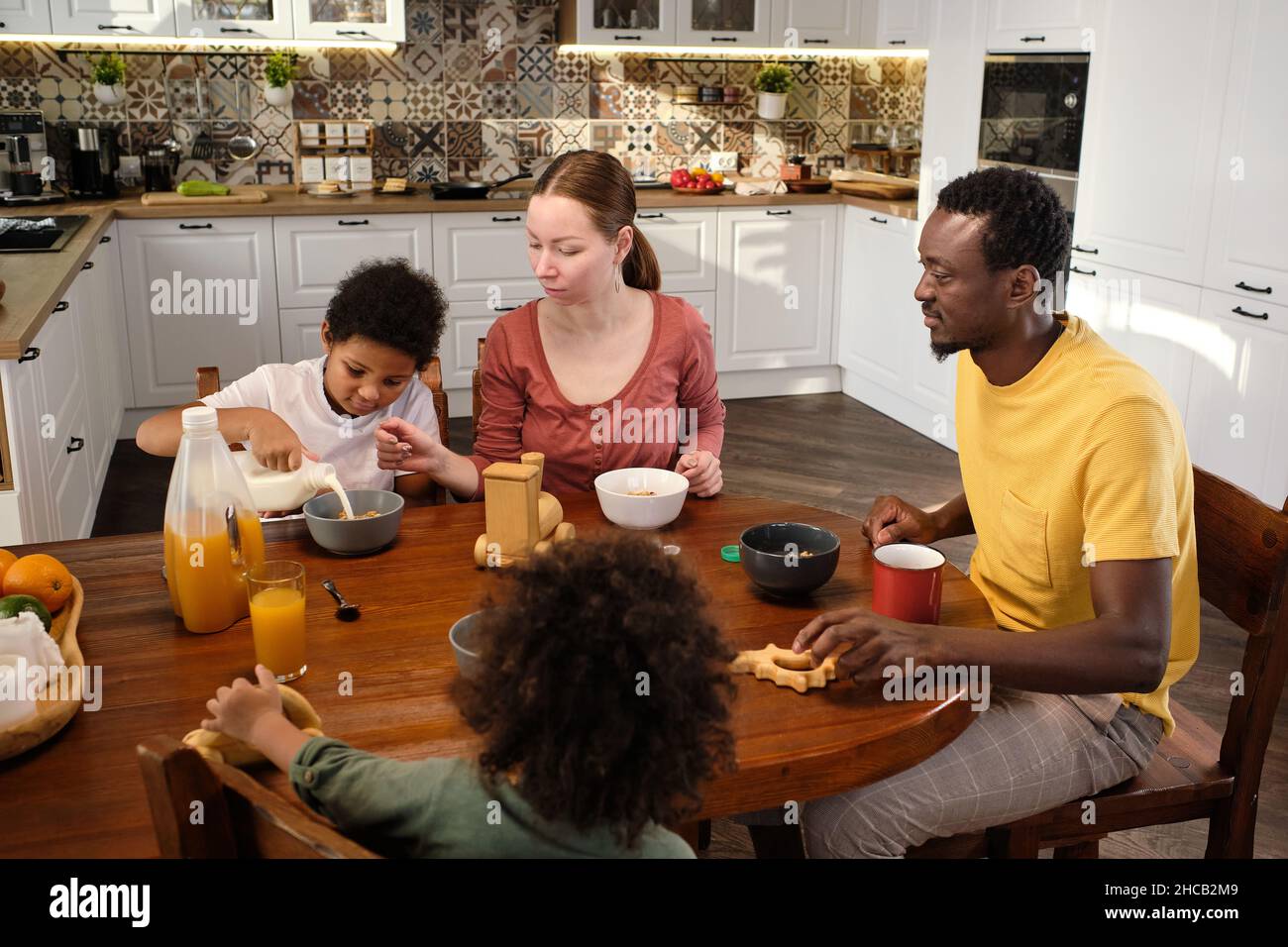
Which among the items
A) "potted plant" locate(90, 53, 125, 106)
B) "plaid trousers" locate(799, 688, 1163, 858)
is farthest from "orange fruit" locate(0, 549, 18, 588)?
"potted plant" locate(90, 53, 125, 106)

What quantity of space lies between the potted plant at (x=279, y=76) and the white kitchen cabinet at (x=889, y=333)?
2327 millimetres

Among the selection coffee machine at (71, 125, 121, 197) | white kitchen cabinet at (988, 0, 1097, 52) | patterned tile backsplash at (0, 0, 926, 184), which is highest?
white kitchen cabinet at (988, 0, 1097, 52)

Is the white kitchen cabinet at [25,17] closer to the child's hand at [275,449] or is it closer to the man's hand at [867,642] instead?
the child's hand at [275,449]

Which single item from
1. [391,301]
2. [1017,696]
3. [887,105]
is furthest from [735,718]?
[887,105]

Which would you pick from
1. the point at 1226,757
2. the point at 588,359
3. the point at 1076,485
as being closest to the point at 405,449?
the point at 588,359

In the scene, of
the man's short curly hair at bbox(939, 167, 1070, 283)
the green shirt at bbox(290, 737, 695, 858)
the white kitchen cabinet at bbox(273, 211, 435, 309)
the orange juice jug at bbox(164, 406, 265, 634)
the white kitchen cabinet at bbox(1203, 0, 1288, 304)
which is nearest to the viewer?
the green shirt at bbox(290, 737, 695, 858)

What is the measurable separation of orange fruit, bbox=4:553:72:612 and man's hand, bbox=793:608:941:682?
827mm

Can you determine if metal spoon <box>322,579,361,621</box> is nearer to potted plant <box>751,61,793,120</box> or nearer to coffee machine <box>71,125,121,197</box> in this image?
coffee machine <box>71,125,121,197</box>

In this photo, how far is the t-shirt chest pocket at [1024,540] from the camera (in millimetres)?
1558

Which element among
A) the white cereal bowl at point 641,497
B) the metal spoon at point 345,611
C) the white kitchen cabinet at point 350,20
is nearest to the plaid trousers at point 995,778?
the white cereal bowl at point 641,497

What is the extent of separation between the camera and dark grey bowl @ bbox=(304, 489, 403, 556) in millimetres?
1607

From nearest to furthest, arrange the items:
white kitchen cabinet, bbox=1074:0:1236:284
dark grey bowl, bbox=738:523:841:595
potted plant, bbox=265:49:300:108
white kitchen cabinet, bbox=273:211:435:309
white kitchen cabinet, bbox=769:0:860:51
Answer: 1. dark grey bowl, bbox=738:523:841:595
2. white kitchen cabinet, bbox=1074:0:1236:284
3. white kitchen cabinet, bbox=273:211:435:309
4. potted plant, bbox=265:49:300:108
5. white kitchen cabinet, bbox=769:0:860:51

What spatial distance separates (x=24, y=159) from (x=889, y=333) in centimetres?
336

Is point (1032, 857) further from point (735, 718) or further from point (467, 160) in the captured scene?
point (467, 160)
